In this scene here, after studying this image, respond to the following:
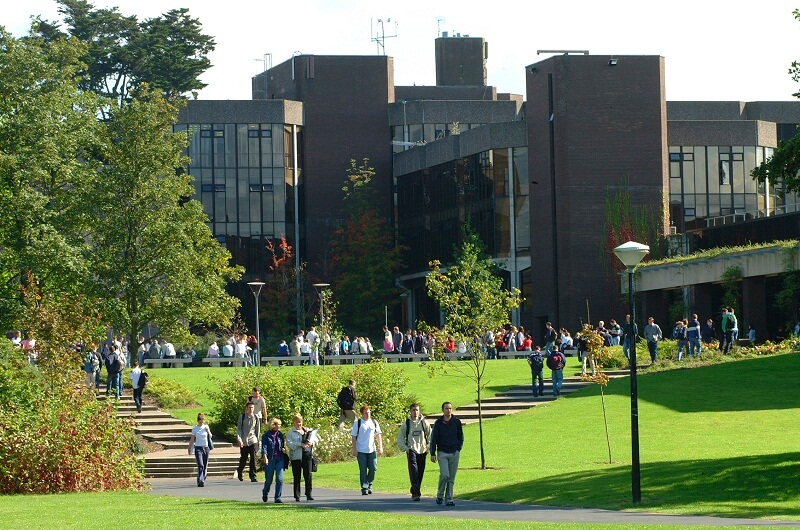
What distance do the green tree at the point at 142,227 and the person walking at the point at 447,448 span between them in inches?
950

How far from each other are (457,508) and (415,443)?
2.20m

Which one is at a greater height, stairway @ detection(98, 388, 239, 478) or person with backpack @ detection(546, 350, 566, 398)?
person with backpack @ detection(546, 350, 566, 398)

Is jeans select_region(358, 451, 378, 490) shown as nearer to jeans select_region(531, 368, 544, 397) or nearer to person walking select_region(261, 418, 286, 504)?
person walking select_region(261, 418, 286, 504)

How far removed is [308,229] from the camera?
273 ft

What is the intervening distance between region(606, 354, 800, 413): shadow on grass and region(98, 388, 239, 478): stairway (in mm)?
12233

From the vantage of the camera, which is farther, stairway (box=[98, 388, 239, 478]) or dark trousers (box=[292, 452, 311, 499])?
stairway (box=[98, 388, 239, 478])

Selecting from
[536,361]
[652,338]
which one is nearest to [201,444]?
[536,361]

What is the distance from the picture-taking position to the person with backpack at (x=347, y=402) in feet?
115

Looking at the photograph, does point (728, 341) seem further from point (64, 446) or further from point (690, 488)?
point (64, 446)

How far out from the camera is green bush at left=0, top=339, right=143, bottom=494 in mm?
27516

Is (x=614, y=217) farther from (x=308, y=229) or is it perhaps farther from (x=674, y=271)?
(x=308, y=229)

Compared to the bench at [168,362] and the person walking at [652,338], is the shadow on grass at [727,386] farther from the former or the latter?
the bench at [168,362]

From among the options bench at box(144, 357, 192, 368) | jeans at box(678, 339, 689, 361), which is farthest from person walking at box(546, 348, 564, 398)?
bench at box(144, 357, 192, 368)

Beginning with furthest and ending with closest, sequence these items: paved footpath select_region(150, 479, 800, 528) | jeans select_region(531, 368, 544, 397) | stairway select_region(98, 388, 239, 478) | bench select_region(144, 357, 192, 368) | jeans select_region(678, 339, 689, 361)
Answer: bench select_region(144, 357, 192, 368) < jeans select_region(678, 339, 689, 361) < jeans select_region(531, 368, 544, 397) < stairway select_region(98, 388, 239, 478) < paved footpath select_region(150, 479, 800, 528)
